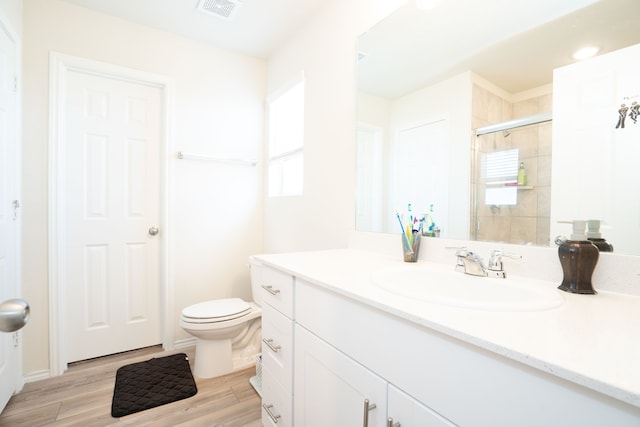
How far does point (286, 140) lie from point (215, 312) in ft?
4.71

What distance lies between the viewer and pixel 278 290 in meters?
1.23

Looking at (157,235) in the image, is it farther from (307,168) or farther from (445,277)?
(445,277)

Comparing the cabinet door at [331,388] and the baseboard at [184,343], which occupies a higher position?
the cabinet door at [331,388]

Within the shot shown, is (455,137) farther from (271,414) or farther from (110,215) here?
(110,215)

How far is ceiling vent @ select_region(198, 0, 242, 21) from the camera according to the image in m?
1.89

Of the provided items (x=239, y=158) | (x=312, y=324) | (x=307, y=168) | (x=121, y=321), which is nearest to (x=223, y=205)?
(x=239, y=158)

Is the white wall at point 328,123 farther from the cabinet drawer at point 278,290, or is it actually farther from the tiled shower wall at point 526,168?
the tiled shower wall at point 526,168

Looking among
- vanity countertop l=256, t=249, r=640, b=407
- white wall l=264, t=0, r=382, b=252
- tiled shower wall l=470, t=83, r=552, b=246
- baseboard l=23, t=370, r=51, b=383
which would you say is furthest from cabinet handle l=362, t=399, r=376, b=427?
baseboard l=23, t=370, r=51, b=383

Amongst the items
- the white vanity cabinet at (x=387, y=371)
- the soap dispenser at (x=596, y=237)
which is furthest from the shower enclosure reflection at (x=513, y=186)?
the white vanity cabinet at (x=387, y=371)

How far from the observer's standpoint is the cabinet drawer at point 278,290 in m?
1.15

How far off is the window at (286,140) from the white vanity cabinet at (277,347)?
1.07m

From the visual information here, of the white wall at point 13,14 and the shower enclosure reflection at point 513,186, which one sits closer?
the shower enclosure reflection at point 513,186

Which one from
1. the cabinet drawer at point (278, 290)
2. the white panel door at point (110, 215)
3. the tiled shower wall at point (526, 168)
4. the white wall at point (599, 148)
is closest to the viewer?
the white wall at point (599, 148)

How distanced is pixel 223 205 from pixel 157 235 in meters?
0.55
